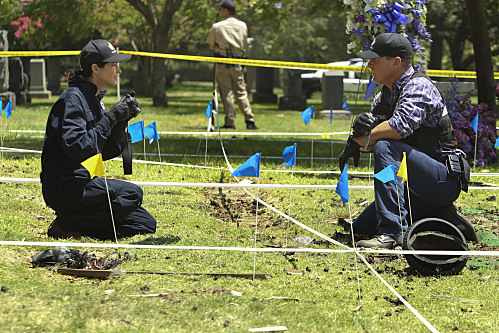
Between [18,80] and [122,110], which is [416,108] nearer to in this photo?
[122,110]

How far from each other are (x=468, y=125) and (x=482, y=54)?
69.4 inches

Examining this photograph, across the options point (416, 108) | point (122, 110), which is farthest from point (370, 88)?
point (122, 110)

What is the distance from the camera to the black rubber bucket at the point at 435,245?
4.96 meters

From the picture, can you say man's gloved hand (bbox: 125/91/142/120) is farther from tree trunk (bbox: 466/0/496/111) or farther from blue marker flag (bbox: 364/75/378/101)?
tree trunk (bbox: 466/0/496/111)

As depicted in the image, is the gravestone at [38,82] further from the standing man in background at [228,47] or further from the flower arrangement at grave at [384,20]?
the flower arrangement at grave at [384,20]

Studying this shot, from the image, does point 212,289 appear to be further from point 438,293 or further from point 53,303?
point 438,293

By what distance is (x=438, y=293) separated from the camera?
463cm

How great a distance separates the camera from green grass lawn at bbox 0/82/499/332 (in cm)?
390

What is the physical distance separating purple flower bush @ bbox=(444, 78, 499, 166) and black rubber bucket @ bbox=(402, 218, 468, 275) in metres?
5.37

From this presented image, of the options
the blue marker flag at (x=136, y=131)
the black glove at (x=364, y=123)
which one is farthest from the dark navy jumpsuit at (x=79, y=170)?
the black glove at (x=364, y=123)

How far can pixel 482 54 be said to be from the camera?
38.0ft

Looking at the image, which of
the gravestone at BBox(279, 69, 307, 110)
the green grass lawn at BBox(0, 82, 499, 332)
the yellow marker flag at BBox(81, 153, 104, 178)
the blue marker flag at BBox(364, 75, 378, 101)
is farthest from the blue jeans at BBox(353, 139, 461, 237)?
the gravestone at BBox(279, 69, 307, 110)

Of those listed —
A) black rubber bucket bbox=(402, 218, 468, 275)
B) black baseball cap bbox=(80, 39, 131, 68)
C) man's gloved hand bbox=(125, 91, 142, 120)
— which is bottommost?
black rubber bucket bbox=(402, 218, 468, 275)

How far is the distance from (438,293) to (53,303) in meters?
2.28
